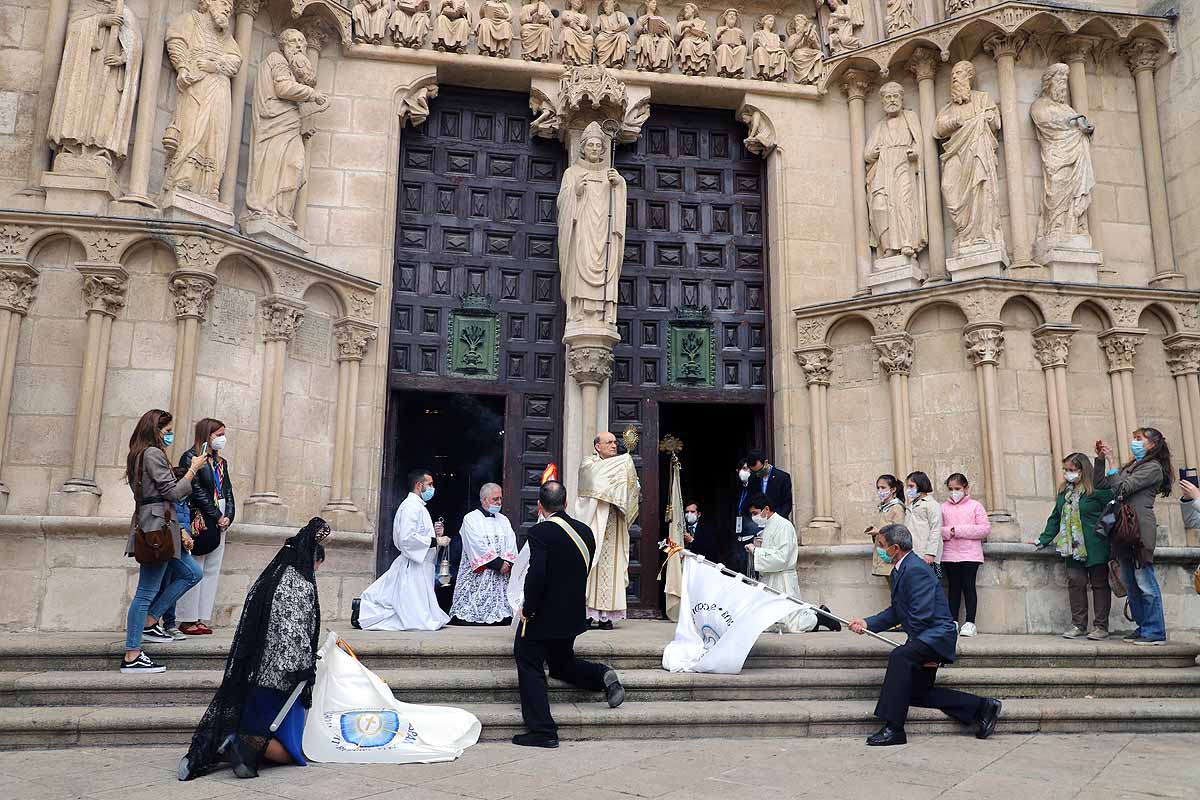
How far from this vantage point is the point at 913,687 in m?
6.65

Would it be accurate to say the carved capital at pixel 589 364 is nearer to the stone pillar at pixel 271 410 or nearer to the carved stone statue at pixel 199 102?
the stone pillar at pixel 271 410

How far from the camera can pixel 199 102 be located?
1004cm

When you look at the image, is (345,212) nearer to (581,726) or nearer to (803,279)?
(803,279)

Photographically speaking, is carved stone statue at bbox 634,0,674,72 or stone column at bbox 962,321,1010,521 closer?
stone column at bbox 962,321,1010,521

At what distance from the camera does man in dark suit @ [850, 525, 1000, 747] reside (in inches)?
251

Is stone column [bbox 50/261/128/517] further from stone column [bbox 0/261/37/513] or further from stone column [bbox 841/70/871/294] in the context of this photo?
stone column [bbox 841/70/871/294]

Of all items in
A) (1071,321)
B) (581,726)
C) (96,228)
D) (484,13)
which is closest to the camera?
(581,726)

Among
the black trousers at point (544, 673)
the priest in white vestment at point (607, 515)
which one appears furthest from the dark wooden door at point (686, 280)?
the black trousers at point (544, 673)

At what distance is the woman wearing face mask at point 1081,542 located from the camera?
350 inches

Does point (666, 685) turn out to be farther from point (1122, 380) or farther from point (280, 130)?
point (280, 130)

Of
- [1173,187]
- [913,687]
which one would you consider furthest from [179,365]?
[1173,187]

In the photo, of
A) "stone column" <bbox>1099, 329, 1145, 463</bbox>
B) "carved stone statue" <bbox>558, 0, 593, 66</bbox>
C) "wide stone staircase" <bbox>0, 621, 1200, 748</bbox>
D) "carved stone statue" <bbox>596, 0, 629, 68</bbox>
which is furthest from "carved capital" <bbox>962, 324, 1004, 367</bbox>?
"carved stone statue" <bbox>558, 0, 593, 66</bbox>

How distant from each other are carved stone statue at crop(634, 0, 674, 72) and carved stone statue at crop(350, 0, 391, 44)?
11.4 feet

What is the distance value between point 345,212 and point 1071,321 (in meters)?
9.11
